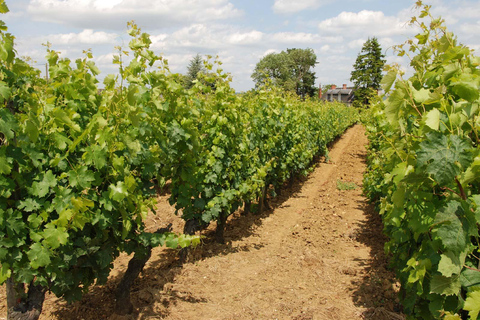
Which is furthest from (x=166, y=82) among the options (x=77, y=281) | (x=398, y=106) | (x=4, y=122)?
(x=398, y=106)

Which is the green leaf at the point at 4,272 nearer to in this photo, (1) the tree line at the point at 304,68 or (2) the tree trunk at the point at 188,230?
(2) the tree trunk at the point at 188,230

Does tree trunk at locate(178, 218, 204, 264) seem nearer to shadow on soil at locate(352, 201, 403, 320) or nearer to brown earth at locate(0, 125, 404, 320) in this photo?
brown earth at locate(0, 125, 404, 320)

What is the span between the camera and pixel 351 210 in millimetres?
8219

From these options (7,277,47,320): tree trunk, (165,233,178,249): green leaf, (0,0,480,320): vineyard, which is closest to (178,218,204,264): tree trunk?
(0,0,480,320): vineyard

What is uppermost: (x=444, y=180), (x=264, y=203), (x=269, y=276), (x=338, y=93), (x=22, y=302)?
(x=338, y=93)

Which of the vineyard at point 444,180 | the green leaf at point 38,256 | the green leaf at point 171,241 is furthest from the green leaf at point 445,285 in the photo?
the green leaf at point 38,256

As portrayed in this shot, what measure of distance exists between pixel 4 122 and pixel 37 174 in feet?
2.12

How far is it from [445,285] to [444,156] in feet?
2.41

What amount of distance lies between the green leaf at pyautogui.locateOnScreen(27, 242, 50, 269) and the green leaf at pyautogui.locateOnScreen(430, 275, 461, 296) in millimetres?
2585

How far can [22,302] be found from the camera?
317 centimetres

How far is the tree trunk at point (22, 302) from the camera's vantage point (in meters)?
3.11

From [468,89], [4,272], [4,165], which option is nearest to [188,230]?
[4,272]

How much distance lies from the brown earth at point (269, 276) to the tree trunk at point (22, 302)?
757mm

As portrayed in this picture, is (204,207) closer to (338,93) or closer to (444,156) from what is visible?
(444,156)
